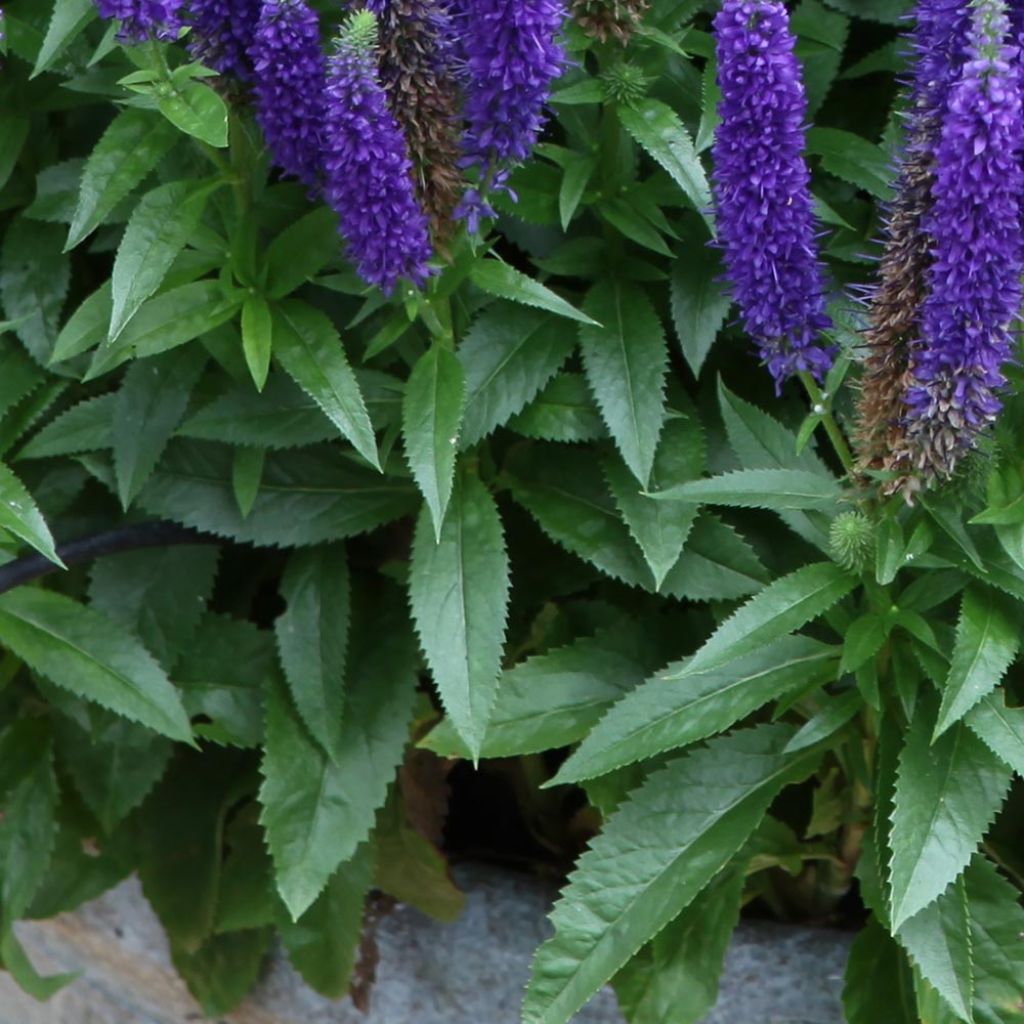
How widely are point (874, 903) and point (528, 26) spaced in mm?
971

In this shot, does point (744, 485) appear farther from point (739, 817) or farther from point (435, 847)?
point (435, 847)

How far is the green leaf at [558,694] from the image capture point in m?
1.60

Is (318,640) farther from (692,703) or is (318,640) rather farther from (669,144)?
(669,144)

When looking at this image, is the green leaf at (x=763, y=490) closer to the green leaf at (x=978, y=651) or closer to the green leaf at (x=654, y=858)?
the green leaf at (x=978, y=651)

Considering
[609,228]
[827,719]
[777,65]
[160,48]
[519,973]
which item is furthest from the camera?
[519,973]

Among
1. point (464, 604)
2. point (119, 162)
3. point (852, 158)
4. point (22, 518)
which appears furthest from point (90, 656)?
point (852, 158)

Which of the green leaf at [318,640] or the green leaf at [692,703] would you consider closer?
the green leaf at [692,703]

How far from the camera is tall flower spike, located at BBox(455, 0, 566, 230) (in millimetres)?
1228

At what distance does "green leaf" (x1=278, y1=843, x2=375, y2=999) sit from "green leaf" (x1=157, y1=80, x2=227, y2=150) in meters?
0.96

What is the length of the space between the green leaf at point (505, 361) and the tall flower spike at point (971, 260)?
463 mm

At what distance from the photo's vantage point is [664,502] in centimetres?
157

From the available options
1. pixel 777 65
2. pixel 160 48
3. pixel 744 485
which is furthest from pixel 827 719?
pixel 160 48

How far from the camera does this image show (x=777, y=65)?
3.95 ft

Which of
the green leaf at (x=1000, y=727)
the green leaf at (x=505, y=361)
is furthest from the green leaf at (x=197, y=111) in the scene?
A: the green leaf at (x=1000, y=727)
